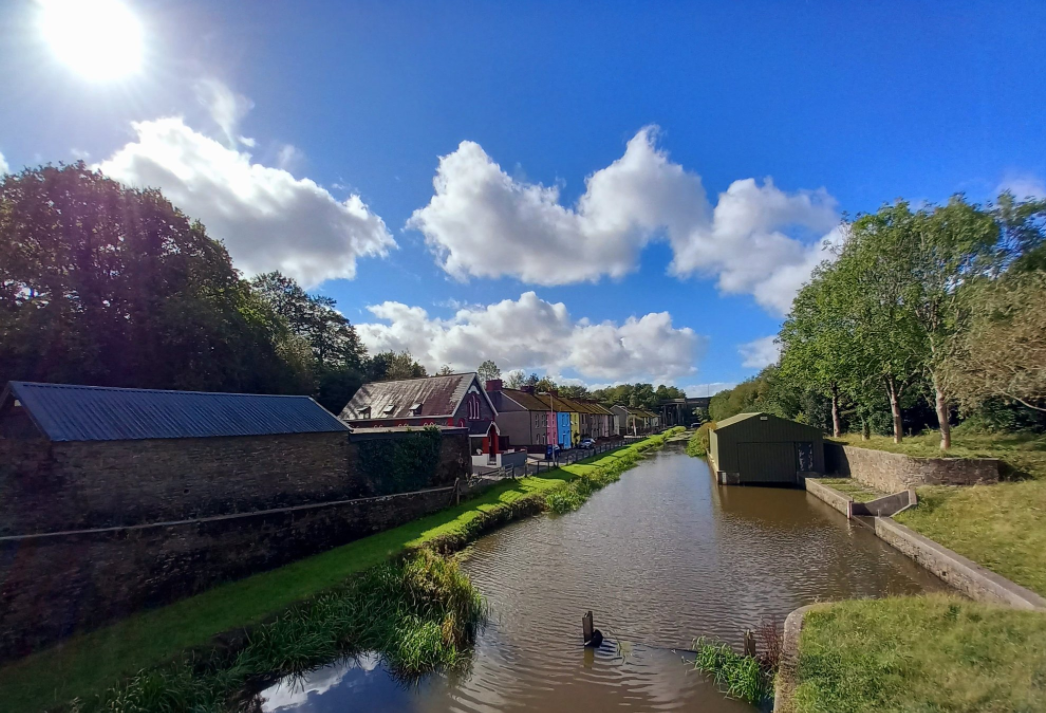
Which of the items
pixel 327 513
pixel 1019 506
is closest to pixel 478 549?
pixel 327 513

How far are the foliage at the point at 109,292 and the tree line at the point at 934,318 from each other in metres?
29.9

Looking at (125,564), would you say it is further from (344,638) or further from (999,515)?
(999,515)

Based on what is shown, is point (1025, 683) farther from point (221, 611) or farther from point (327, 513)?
point (327, 513)

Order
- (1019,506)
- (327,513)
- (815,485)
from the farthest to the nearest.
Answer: (815,485)
(327,513)
(1019,506)

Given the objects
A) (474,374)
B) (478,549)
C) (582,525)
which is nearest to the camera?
(478,549)

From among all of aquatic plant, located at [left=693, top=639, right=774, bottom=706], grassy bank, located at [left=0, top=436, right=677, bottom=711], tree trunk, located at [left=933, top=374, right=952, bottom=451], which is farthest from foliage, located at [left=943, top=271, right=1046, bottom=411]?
grassy bank, located at [left=0, top=436, right=677, bottom=711]

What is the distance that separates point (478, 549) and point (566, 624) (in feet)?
20.4

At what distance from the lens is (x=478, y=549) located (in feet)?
51.2

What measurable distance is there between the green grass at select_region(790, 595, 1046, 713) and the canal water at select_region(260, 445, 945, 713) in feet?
5.52

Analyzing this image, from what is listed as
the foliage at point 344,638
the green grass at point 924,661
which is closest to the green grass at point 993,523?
the green grass at point 924,661

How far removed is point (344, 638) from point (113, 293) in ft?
73.6

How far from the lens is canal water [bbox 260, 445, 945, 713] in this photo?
756 cm

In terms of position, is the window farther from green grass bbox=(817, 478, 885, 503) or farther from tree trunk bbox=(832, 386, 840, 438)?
tree trunk bbox=(832, 386, 840, 438)

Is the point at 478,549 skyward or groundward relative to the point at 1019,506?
groundward
